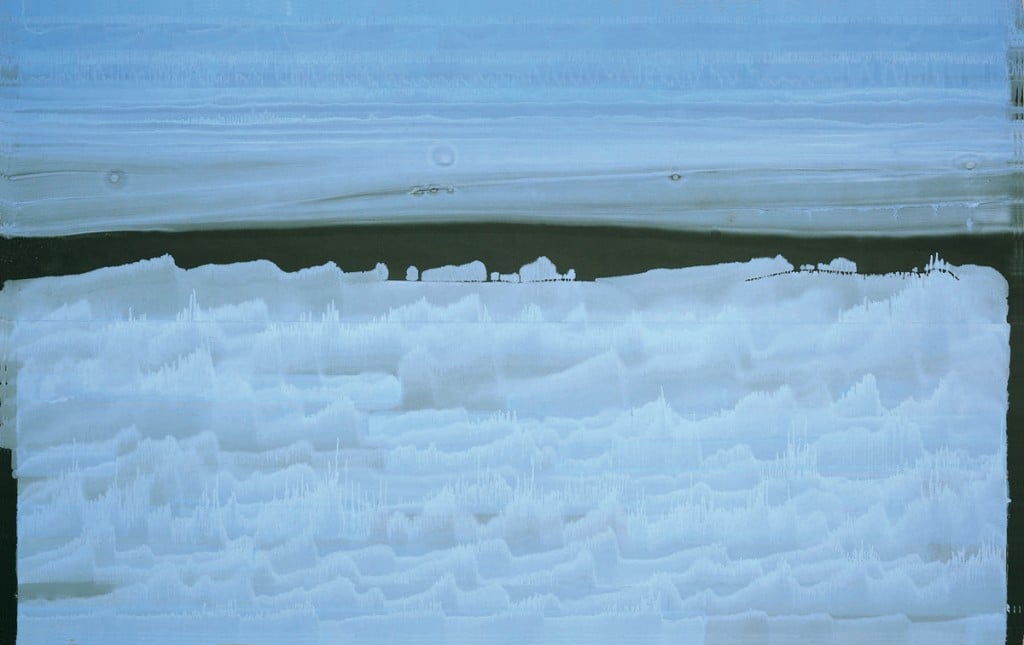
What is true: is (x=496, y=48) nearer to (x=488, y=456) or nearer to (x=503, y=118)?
(x=503, y=118)

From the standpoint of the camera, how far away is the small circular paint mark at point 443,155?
1.17m

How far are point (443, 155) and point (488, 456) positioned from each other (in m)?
0.44

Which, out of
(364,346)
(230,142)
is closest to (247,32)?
(230,142)

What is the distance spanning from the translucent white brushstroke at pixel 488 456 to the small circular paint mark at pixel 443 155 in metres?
0.18

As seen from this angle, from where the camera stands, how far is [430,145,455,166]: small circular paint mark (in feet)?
3.83

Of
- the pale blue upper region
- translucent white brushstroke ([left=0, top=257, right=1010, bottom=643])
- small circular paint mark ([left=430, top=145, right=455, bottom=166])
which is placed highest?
the pale blue upper region

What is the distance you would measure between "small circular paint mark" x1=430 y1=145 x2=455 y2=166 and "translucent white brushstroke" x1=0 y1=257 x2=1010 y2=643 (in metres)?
0.18

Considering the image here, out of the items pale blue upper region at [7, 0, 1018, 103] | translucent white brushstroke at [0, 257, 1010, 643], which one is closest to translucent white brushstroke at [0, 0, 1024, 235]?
pale blue upper region at [7, 0, 1018, 103]

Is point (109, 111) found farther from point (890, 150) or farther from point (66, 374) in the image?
point (890, 150)

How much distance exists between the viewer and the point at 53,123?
45.8 inches

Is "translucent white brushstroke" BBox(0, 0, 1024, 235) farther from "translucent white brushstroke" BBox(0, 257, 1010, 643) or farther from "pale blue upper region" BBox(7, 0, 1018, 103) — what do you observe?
"translucent white brushstroke" BBox(0, 257, 1010, 643)

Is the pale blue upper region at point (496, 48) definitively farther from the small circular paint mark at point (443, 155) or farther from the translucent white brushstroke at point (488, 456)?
the translucent white brushstroke at point (488, 456)

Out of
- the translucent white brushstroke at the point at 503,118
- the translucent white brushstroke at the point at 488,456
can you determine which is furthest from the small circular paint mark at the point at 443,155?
the translucent white brushstroke at the point at 488,456

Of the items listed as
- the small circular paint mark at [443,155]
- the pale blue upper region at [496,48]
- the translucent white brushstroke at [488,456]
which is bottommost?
the translucent white brushstroke at [488,456]
